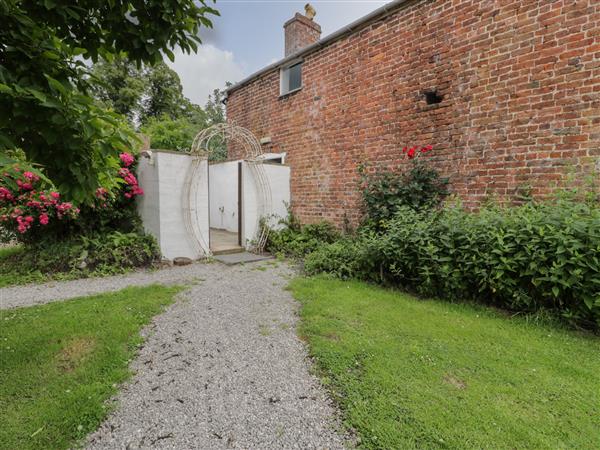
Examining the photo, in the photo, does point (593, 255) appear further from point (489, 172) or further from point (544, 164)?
point (489, 172)

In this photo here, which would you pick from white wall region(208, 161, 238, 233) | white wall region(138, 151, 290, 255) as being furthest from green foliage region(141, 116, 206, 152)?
white wall region(138, 151, 290, 255)

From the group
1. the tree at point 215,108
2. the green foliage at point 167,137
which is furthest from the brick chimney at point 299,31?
the tree at point 215,108

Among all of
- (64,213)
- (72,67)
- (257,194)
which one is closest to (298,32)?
(257,194)

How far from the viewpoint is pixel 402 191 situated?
5.30 metres

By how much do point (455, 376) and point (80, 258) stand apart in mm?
5681

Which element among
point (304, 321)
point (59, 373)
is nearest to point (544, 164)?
point (304, 321)

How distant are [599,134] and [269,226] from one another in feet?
19.4

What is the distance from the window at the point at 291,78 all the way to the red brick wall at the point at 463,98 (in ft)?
1.15

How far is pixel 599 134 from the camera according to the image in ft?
11.9

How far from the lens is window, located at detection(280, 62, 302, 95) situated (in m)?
7.55

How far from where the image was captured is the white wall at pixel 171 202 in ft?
18.5

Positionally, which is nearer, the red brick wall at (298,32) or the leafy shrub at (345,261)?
the leafy shrub at (345,261)

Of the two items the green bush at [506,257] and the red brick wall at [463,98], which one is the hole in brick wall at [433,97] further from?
the green bush at [506,257]

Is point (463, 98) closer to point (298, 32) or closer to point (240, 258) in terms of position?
point (240, 258)
